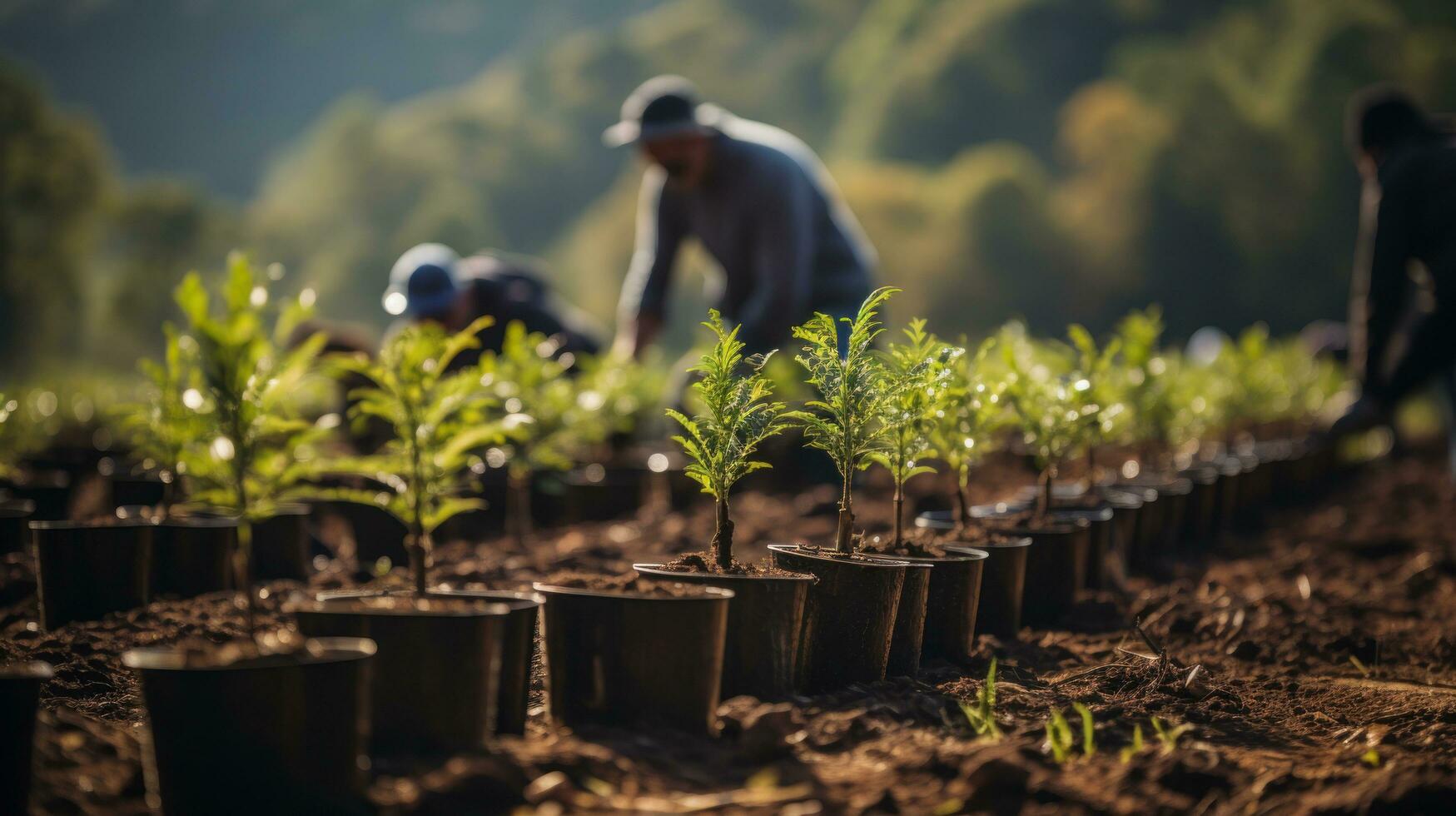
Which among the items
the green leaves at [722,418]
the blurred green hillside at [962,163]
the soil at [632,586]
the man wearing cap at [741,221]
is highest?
the blurred green hillside at [962,163]

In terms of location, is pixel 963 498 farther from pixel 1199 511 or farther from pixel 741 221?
pixel 741 221

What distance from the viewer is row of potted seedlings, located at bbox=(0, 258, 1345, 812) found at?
7.29 ft

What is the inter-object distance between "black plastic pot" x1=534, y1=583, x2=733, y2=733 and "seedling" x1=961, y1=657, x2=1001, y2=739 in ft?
2.00

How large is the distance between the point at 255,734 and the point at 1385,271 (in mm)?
7211

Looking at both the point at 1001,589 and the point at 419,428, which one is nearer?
the point at 419,428

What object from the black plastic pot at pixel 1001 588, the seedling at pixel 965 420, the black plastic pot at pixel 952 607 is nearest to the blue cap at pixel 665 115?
the seedling at pixel 965 420

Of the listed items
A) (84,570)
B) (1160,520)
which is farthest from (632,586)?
(1160,520)

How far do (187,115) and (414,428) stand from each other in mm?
96460

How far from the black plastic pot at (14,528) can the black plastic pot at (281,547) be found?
83 cm

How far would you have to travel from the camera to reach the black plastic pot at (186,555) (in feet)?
14.4

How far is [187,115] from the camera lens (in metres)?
89.2

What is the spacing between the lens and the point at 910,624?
341 centimetres

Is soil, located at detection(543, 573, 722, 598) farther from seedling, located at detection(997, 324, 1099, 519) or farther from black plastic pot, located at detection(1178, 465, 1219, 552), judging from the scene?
black plastic pot, located at detection(1178, 465, 1219, 552)

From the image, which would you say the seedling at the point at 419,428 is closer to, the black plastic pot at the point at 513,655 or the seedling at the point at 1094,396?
the black plastic pot at the point at 513,655
